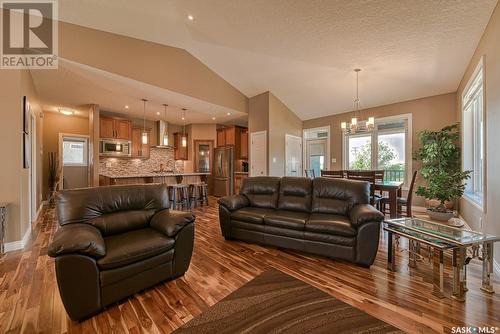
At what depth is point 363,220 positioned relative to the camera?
8.16ft

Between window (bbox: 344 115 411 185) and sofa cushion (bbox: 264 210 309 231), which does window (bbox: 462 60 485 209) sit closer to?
window (bbox: 344 115 411 185)

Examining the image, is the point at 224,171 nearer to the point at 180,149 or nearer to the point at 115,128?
the point at 180,149

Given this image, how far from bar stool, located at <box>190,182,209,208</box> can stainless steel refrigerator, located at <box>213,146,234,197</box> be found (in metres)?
1.26

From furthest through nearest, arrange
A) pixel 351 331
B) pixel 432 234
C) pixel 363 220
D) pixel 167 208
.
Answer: pixel 167 208, pixel 363 220, pixel 432 234, pixel 351 331

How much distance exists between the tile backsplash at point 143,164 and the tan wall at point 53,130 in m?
1.37

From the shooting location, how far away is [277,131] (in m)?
6.28

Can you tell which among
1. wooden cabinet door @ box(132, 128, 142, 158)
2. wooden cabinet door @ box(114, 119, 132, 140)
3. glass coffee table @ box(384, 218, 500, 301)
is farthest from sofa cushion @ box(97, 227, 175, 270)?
wooden cabinet door @ box(132, 128, 142, 158)

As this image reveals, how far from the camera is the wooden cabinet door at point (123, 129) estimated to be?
21.9 feet

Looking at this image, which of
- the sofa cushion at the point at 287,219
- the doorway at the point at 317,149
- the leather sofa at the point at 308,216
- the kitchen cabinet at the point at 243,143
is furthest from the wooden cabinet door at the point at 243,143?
the sofa cushion at the point at 287,219

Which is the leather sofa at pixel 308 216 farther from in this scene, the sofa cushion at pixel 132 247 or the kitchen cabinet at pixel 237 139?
the kitchen cabinet at pixel 237 139

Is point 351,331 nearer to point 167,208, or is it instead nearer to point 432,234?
point 432,234

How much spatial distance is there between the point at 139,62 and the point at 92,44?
0.76 m

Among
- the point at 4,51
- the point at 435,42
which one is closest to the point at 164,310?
the point at 4,51

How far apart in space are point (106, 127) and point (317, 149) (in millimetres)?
6491
